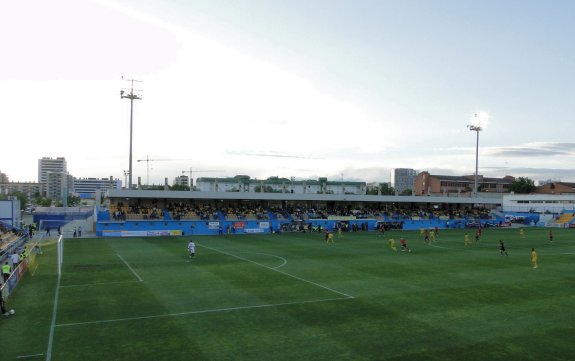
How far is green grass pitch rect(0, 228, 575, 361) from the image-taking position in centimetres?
1412

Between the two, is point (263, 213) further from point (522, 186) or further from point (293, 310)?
point (522, 186)

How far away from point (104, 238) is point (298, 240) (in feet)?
74.7

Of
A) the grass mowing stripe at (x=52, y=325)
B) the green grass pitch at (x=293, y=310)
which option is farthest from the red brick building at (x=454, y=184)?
the grass mowing stripe at (x=52, y=325)

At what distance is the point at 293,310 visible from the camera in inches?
742

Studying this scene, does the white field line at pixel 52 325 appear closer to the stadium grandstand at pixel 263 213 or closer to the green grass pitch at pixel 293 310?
the green grass pitch at pixel 293 310

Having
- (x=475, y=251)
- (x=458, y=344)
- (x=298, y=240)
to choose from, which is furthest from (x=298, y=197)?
(x=458, y=344)

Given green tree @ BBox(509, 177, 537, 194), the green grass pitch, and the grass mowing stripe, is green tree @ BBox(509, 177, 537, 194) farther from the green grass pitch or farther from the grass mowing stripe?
the grass mowing stripe

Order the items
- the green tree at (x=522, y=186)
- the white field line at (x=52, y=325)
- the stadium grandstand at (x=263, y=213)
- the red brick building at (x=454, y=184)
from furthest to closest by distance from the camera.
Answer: the red brick building at (x=454, y=184), the green tree at (x=522, y=186), the stadium grandstand at (x=263, y=213), the white field line at (x=52, y=325)

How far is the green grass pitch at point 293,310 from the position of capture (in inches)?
556

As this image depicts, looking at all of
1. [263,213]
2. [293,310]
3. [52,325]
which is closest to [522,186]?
[263,213]

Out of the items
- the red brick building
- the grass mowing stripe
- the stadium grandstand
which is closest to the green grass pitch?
the grass mowing stripe

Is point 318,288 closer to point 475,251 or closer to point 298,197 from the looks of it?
point 475,251

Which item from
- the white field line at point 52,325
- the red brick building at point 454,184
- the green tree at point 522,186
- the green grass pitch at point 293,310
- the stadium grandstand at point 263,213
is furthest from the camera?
the red brick building at point 454,184

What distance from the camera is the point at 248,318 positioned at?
17.6 m
